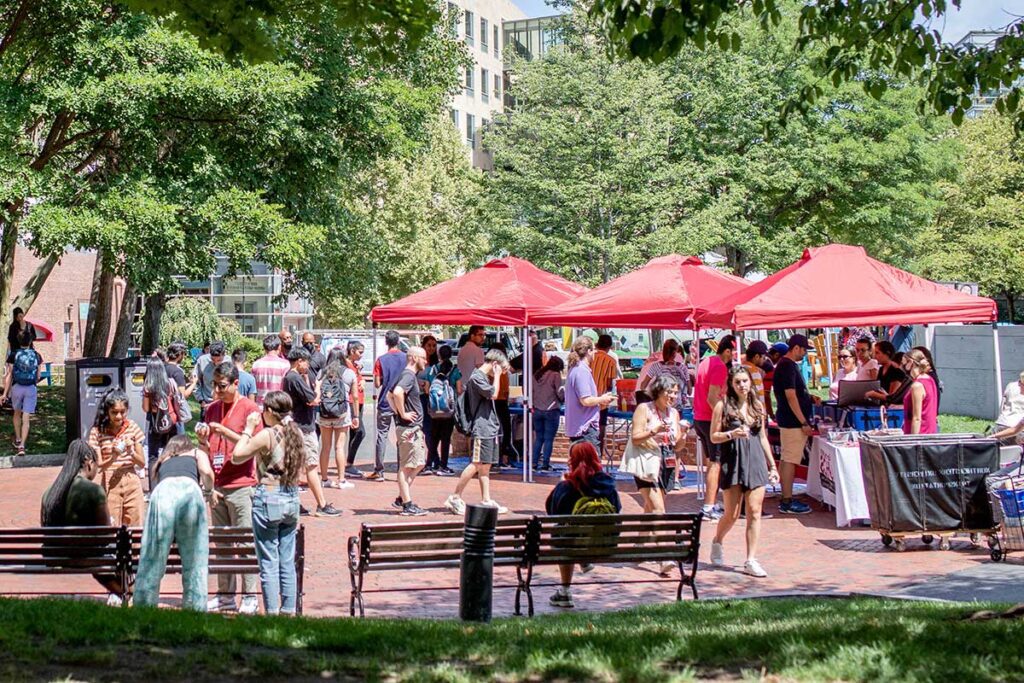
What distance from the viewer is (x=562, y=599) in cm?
895

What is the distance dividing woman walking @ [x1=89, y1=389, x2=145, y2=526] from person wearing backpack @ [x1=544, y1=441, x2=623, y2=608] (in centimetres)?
334

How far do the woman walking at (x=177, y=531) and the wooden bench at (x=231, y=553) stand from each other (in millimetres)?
442

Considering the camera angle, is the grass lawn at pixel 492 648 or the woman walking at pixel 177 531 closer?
the grass lawn at pixel 492 648

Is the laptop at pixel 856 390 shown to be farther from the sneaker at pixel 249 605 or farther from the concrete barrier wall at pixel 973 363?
the concrete barrier wall at pixel 973 363

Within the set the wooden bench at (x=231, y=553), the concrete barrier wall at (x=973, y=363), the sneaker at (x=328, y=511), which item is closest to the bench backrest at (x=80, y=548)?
the wooden bench at (x=231, y=553)

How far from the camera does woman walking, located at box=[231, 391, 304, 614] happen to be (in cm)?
775

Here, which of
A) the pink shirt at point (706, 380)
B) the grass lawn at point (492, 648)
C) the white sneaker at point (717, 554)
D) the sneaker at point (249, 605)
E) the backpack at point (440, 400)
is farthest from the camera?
the backpack at point (440, 400)

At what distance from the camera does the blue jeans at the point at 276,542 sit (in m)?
7.74

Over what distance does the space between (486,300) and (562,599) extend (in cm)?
791

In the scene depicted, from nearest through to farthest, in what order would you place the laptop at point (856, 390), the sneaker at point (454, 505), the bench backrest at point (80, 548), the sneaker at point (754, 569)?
1. the bench backrest at point (80, 548)
2. the sneaker at point (754, 569)
3. the sneaker at point (454, 505)
4. the laptop at point (856, 390)

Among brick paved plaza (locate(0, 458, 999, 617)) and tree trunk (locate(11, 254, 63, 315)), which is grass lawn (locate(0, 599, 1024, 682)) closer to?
brick paved plaza (locate(0, 458, 999, 617))

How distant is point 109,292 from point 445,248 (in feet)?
72.8

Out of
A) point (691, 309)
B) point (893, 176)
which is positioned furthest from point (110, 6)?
point (893, 176)

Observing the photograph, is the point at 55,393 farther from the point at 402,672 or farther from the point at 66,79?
the point at 402,672
